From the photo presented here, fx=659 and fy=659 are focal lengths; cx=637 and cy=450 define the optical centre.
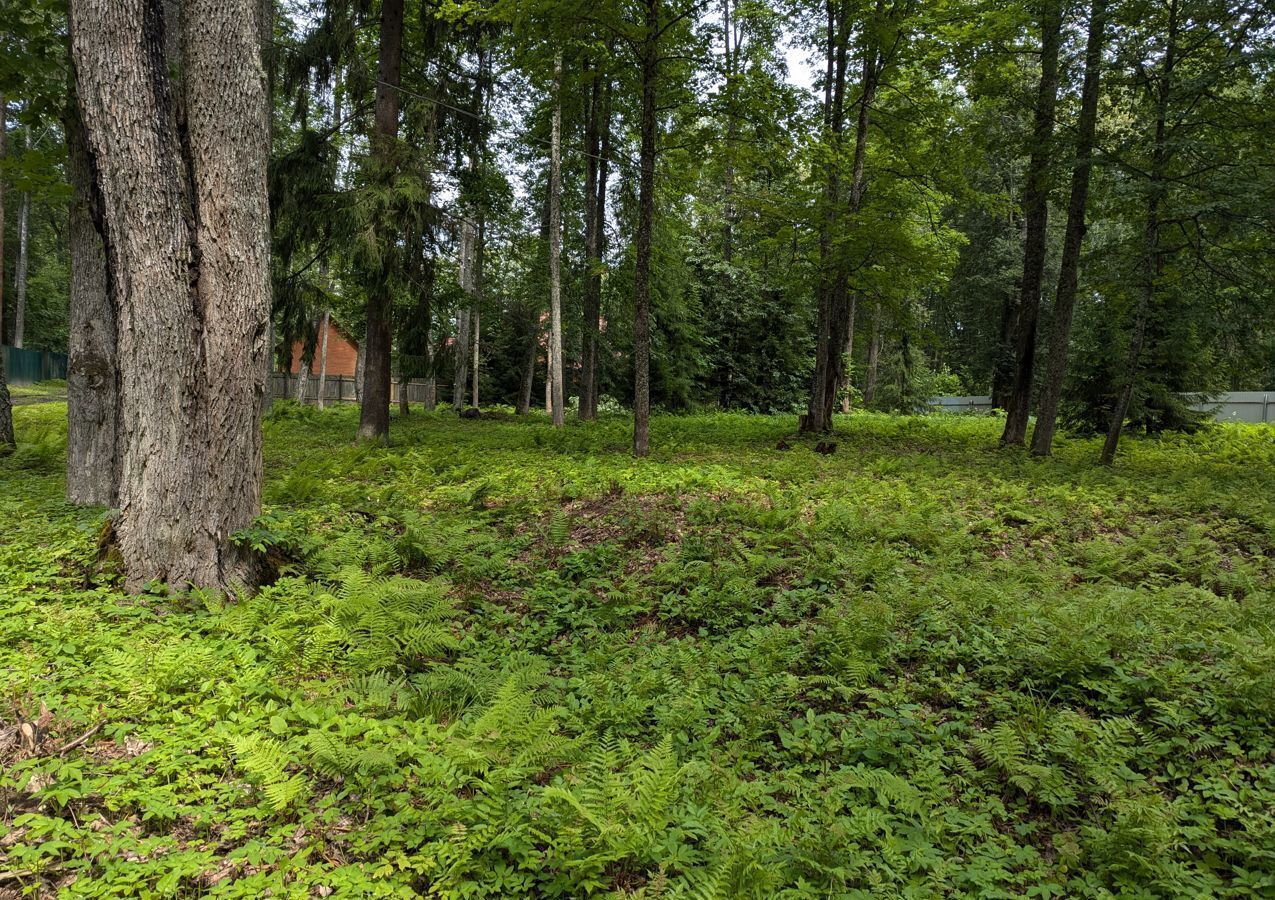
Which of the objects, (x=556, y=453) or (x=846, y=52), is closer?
(x=556, y=453)

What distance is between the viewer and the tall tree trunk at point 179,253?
4.44 m

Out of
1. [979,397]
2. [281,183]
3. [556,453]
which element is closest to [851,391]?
[979,397]

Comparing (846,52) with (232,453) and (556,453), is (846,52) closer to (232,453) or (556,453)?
(556,453)

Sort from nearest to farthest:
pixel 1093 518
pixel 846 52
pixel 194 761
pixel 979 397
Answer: pixel 194 761 → pixel 1093 518 → pixel 846 52 → pixel 979 397

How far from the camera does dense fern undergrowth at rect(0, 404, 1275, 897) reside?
2.57m

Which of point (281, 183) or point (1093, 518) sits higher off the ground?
point (281, 183)

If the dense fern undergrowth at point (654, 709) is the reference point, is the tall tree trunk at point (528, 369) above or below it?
above

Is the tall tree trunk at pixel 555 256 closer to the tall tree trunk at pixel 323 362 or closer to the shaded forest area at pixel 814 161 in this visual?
the shaded forest area at pixel 814 161

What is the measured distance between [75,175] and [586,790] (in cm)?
755

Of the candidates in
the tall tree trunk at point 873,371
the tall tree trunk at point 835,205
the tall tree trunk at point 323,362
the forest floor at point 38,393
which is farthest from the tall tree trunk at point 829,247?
the forest floor at point 38,393

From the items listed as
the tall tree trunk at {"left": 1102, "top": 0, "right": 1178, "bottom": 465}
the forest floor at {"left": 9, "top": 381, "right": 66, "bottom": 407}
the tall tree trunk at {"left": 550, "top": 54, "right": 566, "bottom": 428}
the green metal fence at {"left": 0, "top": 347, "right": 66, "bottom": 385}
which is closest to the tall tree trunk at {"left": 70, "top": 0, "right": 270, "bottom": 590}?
the tall tree trunk at {"left": 1102, "top": 0, "right": 1178, "bottom": 465}

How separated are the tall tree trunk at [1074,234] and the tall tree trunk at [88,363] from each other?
41.8ft

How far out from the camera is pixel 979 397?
115 ft

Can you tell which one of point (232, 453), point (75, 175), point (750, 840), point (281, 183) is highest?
point (281, 183)
